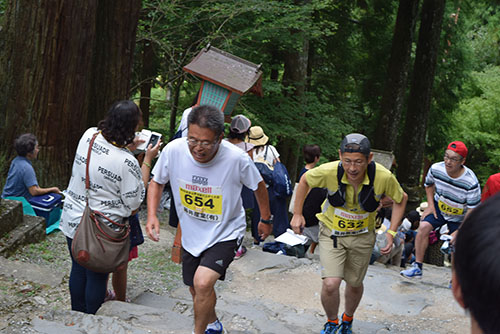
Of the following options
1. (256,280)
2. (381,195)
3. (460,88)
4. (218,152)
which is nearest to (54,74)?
(256,280)

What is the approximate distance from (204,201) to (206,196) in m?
0.04

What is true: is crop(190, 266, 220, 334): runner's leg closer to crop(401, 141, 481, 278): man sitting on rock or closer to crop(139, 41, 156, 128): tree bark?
crop(401, 141, 481, 278): man sitting on rock

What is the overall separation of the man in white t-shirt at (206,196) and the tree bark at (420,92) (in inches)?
541

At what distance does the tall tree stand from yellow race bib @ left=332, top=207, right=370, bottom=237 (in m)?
4.76

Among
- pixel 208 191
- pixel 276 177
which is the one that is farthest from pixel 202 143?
pixel 276 177

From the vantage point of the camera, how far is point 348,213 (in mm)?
5148

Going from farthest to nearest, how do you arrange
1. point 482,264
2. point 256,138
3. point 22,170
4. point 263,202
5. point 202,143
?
1. point 256,138
2. point 22,170
3. point 263,202
4. point 202,143
5. point 482,264

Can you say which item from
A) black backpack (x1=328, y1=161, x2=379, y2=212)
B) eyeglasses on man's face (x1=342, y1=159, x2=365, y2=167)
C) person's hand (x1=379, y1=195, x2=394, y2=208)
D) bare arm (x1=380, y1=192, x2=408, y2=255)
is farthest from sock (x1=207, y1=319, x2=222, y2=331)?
person's hand (x1=379, y1=195, x2=394, y2=208)

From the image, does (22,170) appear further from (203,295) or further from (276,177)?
(203,295)

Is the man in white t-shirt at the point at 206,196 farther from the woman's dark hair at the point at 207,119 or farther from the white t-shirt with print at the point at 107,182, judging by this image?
the white t-shirt with print at the point at 107,182

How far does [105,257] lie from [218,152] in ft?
3.94

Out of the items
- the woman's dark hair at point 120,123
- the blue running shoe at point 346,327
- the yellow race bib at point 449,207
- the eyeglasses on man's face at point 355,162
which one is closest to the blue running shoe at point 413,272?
the yellow race bib at point 449,207

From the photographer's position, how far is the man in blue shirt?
709cm

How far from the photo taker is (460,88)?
20.7 meters
